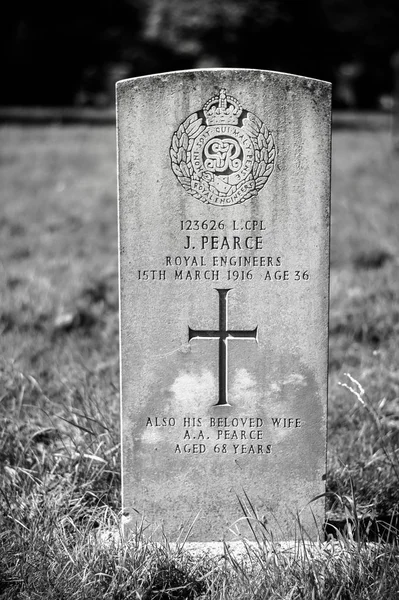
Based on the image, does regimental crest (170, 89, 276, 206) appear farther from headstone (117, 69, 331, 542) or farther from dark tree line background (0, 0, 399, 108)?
dark tree line background (0, 0, 399, 108)

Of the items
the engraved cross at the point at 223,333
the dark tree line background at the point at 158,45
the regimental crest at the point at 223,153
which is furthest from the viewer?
the dark tree line background at the point at 158,45

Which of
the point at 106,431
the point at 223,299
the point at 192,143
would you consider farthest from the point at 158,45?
the point at 223,299

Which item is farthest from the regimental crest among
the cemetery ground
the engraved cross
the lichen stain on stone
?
the cemetery ground

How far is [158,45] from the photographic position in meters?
24.5

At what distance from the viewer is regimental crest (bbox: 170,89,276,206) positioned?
106 inches

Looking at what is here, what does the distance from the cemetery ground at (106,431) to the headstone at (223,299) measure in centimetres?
15

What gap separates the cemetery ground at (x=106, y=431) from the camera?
96.2 inches

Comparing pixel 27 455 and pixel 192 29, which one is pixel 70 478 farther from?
pixel 192 29

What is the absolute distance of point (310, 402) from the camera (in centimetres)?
285

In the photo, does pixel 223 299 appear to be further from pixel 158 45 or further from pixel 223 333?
pixel 158 45

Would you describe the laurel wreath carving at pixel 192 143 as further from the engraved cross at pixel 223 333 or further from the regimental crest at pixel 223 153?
the engraved cross at pixel 223 333

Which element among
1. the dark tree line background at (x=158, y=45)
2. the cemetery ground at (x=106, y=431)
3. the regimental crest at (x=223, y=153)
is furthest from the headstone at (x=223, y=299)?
the dark tree line background at (x=158, y=45)

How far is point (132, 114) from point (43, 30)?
74.7 feet

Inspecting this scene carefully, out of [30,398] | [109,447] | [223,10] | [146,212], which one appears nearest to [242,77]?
[146,212]
